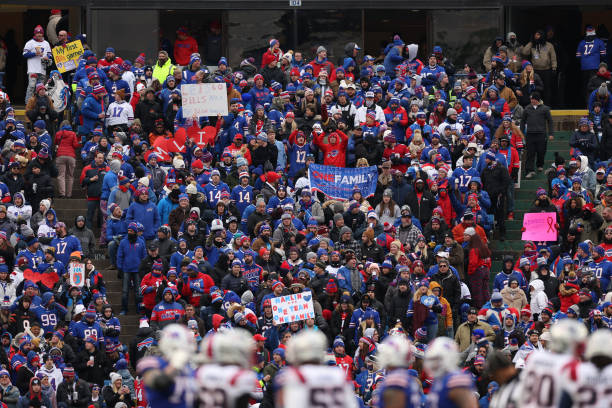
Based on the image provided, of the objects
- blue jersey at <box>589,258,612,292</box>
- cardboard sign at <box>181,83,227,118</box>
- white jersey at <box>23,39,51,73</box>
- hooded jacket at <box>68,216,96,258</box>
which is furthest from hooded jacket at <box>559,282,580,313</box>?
white jersey at <box>23,39,51,73</box>

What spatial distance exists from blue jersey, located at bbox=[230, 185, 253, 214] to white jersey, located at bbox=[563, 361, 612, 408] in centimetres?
1479

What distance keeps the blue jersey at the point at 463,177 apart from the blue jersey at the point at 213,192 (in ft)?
14.2

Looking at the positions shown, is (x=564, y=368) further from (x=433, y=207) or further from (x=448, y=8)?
(x=448, y=8)

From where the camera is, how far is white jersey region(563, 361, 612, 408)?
13891mm

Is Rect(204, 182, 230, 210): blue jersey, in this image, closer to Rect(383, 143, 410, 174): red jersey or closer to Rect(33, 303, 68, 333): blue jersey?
Rect(383, 143, 410, 174): red jersey

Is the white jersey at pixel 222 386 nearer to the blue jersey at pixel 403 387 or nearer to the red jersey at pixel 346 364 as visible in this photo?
the blue jersey at pixel 403 387

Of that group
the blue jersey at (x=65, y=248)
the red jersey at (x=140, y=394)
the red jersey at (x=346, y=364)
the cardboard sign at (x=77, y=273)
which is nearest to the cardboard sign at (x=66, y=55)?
the blue jersey at (x=65, y=248)

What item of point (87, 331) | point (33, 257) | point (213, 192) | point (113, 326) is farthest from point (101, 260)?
point (87, 331)

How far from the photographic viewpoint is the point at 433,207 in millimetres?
28516

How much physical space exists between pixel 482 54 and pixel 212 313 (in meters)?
14.3

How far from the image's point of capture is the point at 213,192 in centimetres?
2816

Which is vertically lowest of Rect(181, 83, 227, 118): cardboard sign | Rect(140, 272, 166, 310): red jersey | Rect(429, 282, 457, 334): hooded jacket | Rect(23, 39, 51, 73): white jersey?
Rect(429, 282, 457, 334): hooded jacket

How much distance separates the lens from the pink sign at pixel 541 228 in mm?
28125

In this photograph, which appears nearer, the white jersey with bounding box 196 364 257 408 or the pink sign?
the white jersey with bounding box 196 364 257 408
